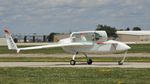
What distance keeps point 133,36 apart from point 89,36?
164m

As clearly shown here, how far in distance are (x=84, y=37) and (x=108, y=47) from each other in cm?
173

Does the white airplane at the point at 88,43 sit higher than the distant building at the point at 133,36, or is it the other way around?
the white airplane at the point at 88,43

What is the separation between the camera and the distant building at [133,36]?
188375mm

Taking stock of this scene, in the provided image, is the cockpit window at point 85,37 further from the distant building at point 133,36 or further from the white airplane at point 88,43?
the distant building at point 133,36

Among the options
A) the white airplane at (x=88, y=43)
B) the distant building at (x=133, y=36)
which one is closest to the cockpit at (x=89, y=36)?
the white airplane at (x=88, y=43)

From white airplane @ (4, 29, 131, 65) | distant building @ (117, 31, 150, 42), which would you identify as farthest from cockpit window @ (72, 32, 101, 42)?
distant building @ (117, 31, 150, 42)

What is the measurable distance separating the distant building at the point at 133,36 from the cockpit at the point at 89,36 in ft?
514

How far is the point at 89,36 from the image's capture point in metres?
29.6

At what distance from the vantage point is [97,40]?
96.6ft

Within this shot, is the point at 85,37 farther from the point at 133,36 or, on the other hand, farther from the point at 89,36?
the point at 133,36

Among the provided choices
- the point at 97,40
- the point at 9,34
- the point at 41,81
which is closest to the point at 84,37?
the point at 97,40

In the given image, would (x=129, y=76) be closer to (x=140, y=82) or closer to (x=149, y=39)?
(x=140, y=82)

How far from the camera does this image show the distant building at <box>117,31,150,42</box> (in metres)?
188

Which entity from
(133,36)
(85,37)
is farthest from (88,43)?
(133,36)
